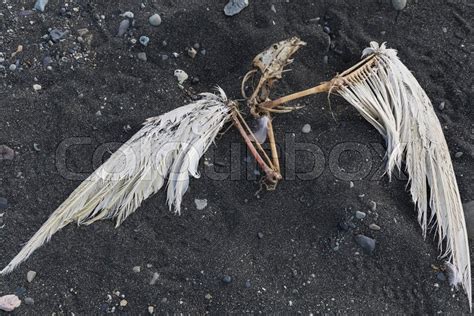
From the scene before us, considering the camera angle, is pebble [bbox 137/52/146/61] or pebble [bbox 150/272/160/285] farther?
pebble [bbox 137/52/146/61]

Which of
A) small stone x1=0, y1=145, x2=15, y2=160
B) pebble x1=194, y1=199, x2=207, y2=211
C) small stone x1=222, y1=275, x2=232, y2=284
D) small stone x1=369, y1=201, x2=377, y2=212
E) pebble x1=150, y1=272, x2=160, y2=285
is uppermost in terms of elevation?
small stone x1=0, y1=145, x2=15, y2=160

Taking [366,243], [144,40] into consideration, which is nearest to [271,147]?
[366,243]

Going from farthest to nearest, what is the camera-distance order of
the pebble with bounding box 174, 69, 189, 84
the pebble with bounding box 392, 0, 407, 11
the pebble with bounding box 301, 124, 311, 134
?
the pebble with bounding box 392, 0, 407, 11 < the pebble with bounding box 174, 69, 189, 84 < the pebble with bounding box 301, 124, 311, 134

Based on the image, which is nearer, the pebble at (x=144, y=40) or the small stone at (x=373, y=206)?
the small stone at (x=373, y=206)

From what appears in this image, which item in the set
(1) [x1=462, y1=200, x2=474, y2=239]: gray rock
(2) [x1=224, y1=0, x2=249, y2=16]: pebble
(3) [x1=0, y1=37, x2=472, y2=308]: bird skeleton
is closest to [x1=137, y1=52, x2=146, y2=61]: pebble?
(3) [x1=0, y1=37, x2=472, y2=308]: bird skeleton

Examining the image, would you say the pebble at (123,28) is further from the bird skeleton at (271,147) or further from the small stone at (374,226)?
the small stone at (374,226)

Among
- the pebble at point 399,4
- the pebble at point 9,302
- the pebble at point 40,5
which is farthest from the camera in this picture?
the pebble at point 399,4

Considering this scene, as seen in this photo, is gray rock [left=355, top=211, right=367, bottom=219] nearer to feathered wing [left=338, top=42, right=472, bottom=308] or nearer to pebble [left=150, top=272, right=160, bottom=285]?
feathered wing [left=338, top=42, right=472, bottom=308]

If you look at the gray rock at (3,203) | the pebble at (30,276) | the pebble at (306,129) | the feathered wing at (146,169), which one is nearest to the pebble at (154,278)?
the feathered wing at (146,169)

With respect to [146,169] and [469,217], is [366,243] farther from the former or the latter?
[146,169]
